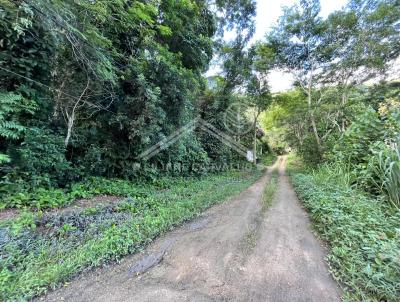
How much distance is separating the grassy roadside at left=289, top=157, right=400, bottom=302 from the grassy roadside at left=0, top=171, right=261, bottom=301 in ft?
8.09

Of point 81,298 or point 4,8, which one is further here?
point 4,8

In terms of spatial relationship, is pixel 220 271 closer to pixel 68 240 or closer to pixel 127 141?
pixel 68 240

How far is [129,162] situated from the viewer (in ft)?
19.4

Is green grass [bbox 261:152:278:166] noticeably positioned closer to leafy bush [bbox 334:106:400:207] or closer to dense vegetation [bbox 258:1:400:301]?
dense vegetation [bbox 258:1:400:301]

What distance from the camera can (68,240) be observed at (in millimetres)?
2648

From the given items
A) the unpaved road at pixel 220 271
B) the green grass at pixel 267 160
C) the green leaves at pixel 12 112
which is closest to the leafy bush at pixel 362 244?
the unpaved road at pixel 220 271

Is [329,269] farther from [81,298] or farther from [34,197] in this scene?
[34,197]

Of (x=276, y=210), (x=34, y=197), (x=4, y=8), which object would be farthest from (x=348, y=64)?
(x=34, y=197)

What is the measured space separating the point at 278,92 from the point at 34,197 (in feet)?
47.0

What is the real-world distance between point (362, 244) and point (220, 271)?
5.92ft

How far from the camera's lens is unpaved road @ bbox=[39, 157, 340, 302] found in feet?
6.03

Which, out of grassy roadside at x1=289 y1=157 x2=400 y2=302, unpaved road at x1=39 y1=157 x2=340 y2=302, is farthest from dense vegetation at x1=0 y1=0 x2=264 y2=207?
grassy roadside at x1=289 y1=157 x2=400 y2=302

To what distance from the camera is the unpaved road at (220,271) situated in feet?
6.03

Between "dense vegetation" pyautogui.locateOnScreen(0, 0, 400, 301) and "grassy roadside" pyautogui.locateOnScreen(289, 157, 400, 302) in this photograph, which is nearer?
"grassy roadside" pyautogui.locateOnScreen(289, 157, 400, 302)
